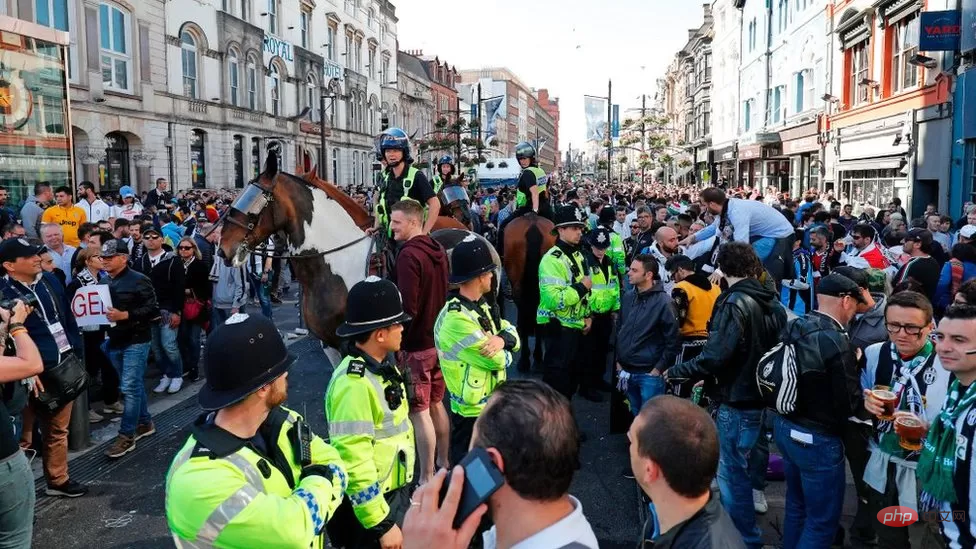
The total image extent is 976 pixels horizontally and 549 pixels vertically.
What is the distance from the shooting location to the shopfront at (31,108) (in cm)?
1150

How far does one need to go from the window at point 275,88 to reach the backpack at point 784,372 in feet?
116

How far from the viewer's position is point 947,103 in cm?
1611

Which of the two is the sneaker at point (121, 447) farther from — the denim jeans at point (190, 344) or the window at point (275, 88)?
the window at point (275, 88)

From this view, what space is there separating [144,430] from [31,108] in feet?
26.7

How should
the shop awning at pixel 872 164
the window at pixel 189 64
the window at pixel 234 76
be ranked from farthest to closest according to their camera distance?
1. the window at pixel 234 76
2. the window at pixel 189 64
3. the shop awning at pixel 872 164

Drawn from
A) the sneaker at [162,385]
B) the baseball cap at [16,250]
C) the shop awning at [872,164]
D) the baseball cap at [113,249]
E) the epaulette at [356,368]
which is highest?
the shop awning at [872,164]

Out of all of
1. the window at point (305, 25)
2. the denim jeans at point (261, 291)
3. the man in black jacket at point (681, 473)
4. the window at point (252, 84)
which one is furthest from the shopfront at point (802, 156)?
the window at point (305, 25)

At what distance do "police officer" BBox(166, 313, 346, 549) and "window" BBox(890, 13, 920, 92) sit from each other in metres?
19.6

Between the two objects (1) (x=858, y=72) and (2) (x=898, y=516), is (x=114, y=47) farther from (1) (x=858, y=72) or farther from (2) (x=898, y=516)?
(2) (x=898, y=516)

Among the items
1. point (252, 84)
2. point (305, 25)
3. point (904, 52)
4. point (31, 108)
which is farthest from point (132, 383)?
point (305, 25)

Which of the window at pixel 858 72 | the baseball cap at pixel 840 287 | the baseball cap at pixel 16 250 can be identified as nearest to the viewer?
the baseball cap at pixel 840 287

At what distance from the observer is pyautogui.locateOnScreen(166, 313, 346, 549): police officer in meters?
2.30

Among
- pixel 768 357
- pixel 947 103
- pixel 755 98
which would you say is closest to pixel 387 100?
pixel 755 98

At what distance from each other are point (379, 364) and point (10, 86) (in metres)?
11.3
